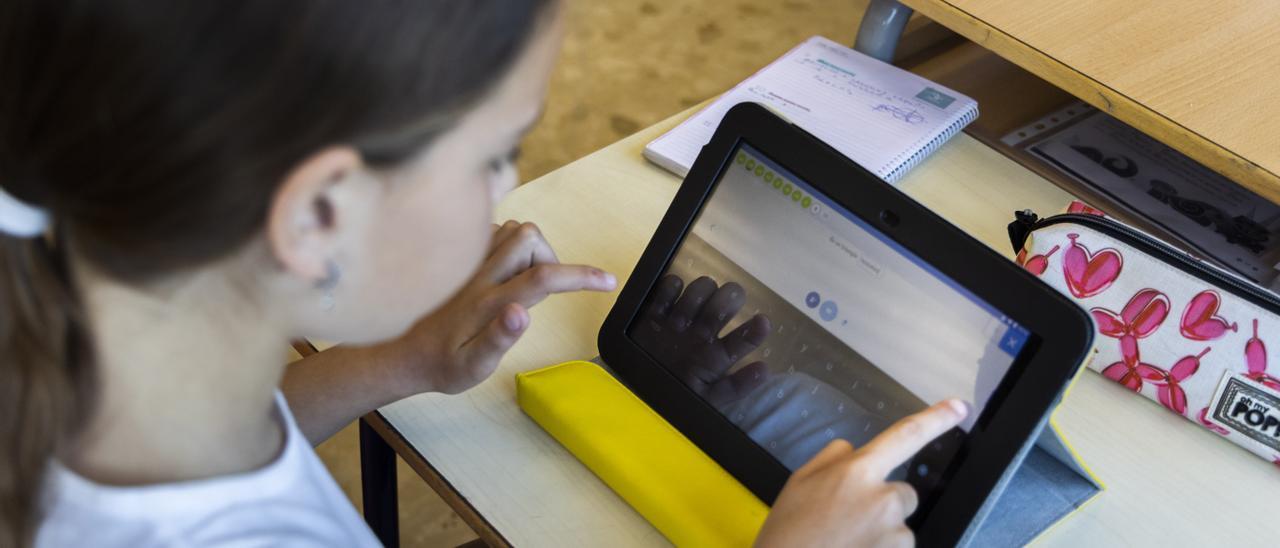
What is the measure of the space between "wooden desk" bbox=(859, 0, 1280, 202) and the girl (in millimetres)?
474

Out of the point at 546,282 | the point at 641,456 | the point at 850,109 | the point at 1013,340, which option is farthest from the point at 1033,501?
the point at 850,109

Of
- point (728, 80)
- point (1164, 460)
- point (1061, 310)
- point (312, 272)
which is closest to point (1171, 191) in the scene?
point (1164, 460)

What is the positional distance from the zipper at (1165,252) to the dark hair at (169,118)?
0.53 meters

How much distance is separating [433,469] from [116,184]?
374 millimetres

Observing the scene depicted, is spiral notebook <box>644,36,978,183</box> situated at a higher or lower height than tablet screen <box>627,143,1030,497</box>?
higher

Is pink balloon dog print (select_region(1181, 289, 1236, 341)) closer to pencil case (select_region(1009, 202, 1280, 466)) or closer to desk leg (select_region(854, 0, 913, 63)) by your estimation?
pencil case (select_region(1009, 202, 1280, 466))

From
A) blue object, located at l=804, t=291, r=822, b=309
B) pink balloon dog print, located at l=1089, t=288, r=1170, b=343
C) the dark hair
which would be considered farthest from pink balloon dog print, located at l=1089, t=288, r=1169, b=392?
the dark hair

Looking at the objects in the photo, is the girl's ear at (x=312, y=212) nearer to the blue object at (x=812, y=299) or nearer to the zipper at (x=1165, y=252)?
the blue object at (x=812, y=299)

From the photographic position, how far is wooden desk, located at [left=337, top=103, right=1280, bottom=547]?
797mm

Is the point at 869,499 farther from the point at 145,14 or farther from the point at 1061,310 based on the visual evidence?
the point at 145,14

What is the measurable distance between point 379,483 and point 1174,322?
2.25 ft

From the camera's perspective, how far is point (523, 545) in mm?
773

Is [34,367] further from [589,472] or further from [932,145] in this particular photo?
[932,145]

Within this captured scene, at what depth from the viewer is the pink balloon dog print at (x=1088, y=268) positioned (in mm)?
901
